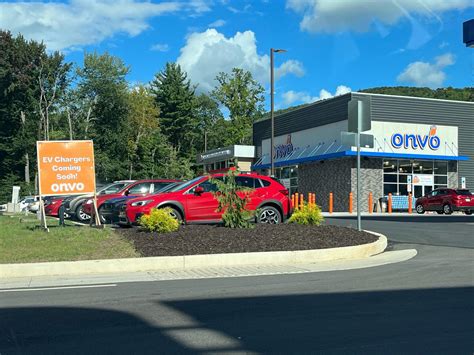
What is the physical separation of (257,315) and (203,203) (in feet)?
27.0

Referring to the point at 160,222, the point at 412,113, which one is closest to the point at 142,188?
the point at 160,222

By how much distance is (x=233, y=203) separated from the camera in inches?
533

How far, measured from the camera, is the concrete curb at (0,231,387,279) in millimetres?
10242

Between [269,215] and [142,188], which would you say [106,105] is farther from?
[269,215]

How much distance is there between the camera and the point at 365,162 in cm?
3522

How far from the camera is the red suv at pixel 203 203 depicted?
47.2ft

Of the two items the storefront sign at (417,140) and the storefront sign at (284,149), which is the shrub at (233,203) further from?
the storefront sign at (284,149)

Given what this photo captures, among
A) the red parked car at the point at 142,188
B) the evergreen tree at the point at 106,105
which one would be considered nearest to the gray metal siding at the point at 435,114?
the red parked car at the point at 142,188

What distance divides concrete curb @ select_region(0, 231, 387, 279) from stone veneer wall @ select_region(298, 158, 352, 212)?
23320 mm

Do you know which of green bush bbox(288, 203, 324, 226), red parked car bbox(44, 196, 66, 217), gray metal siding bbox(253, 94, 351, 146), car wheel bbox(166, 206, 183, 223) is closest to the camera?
car wheel bbox(166, 206, 183, 223)

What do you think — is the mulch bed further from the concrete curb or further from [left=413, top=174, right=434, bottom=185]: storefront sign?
[left=413, top=174, right=434, bottom=185]: storefront sign

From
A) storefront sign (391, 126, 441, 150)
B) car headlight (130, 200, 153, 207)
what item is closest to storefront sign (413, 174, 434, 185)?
storefront sign (391, 126, 441, 150)

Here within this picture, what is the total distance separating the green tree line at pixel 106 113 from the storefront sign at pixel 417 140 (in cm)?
2365

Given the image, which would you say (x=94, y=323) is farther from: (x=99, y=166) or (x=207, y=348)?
(x=99, y=166)
